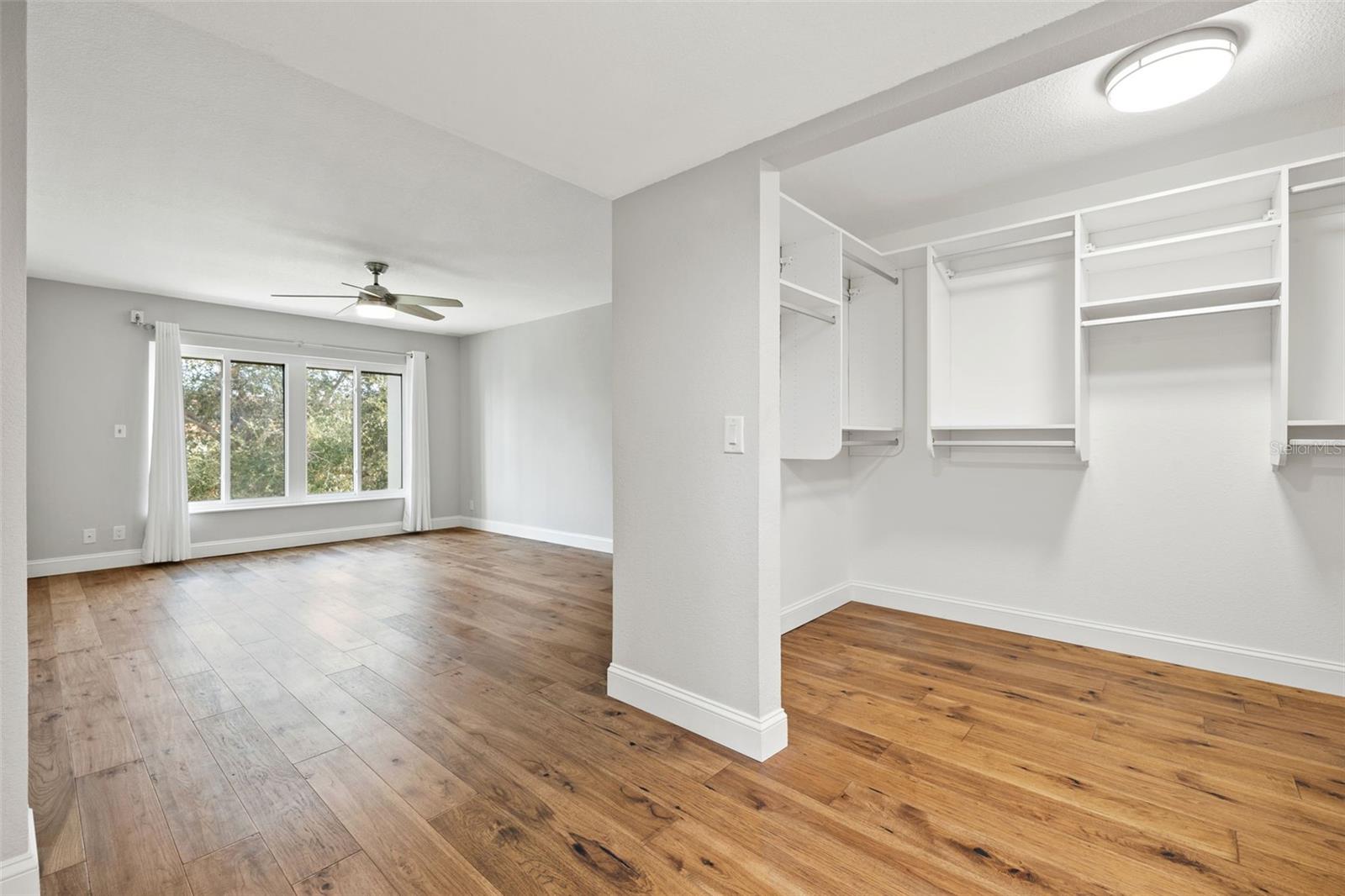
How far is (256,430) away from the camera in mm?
6277

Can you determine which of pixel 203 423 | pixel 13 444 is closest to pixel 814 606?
pixel 13 444

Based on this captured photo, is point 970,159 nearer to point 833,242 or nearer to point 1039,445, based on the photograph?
point 833,242

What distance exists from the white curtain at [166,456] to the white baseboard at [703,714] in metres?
5.34

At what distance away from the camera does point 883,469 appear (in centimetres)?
390

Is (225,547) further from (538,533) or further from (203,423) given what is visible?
(538,533)

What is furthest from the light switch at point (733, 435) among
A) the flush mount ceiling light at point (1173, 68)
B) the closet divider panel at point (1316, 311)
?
the closet divider panel at point (1316, 311)

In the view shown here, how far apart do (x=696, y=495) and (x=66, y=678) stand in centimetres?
323

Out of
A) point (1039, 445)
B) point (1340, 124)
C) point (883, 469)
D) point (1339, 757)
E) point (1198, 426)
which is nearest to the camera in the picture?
point (1339, 757)

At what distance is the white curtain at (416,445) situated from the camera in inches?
288

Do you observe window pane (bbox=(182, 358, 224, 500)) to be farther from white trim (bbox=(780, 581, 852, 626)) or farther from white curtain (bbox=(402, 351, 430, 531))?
white trim (bbox=(780, 581, 852, 626))

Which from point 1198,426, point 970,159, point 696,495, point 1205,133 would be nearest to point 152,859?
point 696,495

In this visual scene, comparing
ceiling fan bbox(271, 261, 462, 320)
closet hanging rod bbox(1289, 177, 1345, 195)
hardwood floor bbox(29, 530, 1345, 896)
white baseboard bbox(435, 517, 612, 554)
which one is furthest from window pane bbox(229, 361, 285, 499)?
closet hanging rod bbox(1289, 177, 1345, 195)

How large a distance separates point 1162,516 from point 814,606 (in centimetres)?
186

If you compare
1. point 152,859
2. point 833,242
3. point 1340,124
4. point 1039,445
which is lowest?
point 152,859
